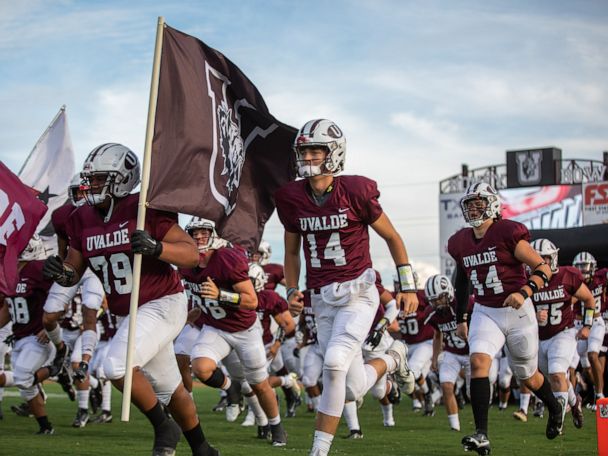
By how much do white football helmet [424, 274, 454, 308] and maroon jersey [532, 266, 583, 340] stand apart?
1645 millimetres

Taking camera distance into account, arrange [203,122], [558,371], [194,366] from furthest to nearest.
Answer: [558,371], [194,366], [203,122]

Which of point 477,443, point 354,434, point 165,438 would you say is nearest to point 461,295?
point 354,434

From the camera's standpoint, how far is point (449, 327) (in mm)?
13242

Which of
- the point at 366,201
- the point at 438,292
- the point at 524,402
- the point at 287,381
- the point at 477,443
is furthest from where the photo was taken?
the point at 287,381

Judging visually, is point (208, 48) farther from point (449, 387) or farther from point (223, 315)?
point (449, 387)

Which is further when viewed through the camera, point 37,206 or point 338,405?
point 37,206

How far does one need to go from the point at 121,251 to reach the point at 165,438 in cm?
137

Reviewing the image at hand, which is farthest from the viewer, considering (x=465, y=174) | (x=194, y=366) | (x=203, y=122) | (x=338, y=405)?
(x=465, y=174)

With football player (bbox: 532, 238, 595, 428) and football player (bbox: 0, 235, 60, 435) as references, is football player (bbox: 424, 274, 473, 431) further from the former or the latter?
football player (bbox: 0, 235, 60, 435)

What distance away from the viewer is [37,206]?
26.2 feet

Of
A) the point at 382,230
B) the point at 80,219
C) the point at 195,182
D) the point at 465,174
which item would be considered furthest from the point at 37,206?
the point at 465,174

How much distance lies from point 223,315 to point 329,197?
3109 mm

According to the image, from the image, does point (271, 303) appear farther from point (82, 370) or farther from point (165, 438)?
point (165, 438)

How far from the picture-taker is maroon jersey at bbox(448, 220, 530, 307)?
9.20 metres
